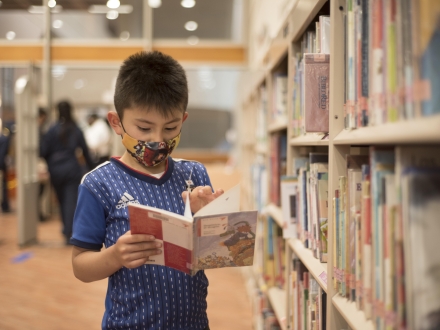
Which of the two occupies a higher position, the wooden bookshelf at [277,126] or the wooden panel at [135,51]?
the wooden panel at [135,51]

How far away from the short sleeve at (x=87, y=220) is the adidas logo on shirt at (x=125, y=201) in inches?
1.8

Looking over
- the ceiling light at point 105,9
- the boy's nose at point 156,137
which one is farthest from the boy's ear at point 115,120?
the ceiling light at point 105,9

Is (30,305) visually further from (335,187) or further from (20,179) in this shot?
(335,187)

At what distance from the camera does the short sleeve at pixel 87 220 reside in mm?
1194

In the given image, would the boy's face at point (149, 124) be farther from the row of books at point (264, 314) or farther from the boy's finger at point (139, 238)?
the row of books at point (264, 314)

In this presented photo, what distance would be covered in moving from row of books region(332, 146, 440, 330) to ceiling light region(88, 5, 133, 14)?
554 cm

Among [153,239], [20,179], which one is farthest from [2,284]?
[153,239]

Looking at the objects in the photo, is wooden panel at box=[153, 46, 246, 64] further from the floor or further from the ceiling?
the floor

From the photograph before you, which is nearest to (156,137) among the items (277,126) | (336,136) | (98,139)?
(336,136)

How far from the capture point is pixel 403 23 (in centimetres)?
80

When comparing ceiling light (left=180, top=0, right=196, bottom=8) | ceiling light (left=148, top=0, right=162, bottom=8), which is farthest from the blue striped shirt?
ceiling light (left=148, top=0, right=162, bottom=8)

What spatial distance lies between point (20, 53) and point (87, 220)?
183 inches

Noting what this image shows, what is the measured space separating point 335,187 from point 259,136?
2017 mm

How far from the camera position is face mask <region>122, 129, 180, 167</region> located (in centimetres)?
123
